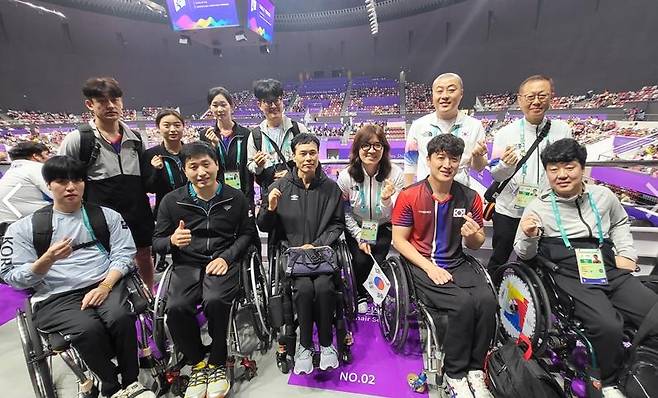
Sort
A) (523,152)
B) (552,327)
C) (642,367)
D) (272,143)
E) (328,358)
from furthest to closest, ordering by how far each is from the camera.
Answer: (272,143) < (523,152) < (328,358) < (552,327) < (642,367)

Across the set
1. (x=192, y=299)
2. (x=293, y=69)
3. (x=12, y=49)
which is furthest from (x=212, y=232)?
(x=293, y=69)

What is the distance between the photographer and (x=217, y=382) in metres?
1.67

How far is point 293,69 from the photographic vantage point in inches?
758

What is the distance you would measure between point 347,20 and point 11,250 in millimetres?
19844

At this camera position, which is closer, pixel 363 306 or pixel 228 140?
pixel 228 140

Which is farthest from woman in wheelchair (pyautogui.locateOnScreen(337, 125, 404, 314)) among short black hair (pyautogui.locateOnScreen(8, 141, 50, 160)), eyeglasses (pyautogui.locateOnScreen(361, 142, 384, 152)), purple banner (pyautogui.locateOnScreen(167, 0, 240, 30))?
purple banner (pyautogui.locateOnScreen(167, 0, 240, 30))

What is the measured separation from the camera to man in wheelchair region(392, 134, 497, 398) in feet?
5.18

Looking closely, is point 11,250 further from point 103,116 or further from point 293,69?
point 293,69

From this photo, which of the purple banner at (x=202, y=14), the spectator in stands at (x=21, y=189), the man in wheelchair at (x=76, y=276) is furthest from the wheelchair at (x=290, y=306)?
the purple banner at (x=202, y=14)

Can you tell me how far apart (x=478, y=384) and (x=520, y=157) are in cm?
138

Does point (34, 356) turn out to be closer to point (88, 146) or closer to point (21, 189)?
point (88, 146)

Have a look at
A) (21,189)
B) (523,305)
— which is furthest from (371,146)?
(21,189)

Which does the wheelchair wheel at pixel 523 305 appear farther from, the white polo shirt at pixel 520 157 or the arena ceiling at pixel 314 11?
the arena ceiling at pixel 314 11

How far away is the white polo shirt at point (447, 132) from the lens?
6.88 feet
